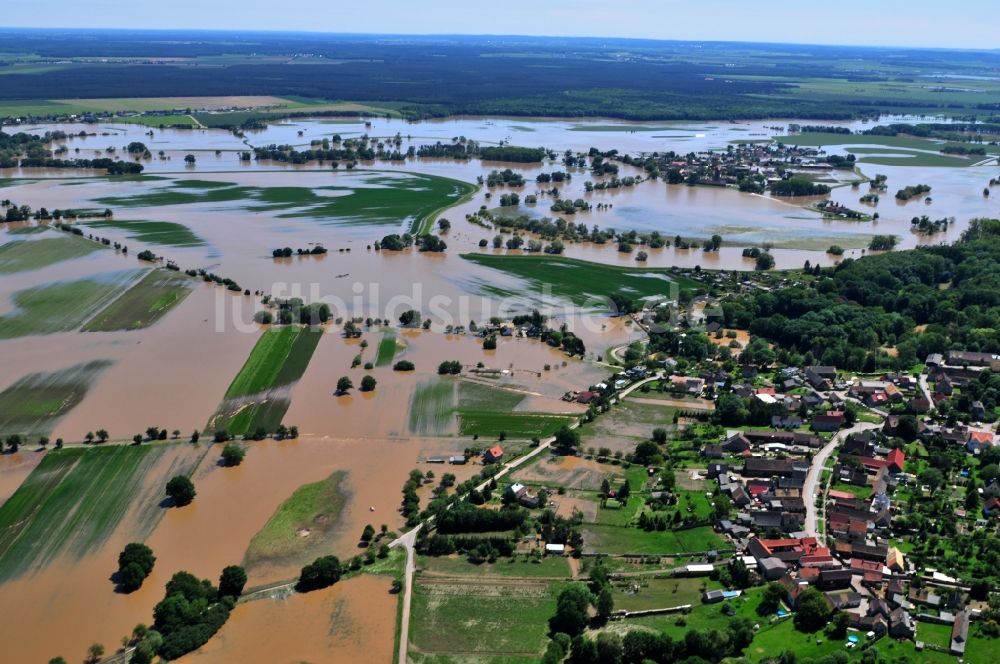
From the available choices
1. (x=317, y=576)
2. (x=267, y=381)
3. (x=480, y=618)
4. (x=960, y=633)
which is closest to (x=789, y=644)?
(x=960, y=633)

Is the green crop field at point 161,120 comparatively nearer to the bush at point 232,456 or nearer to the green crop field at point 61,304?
the green crop field at point 61,304

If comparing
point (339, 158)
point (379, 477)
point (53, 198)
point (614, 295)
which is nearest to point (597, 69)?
point (339, 158)

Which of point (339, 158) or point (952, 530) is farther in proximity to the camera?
point (339, 158)

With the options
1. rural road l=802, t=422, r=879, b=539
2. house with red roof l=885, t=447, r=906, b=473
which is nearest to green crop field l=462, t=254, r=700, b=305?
rural road l=802, t=422, r=879, b=539

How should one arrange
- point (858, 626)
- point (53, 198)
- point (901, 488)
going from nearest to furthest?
1. point (858, 626)
2. point (901, 488)
3. point (53, 198)

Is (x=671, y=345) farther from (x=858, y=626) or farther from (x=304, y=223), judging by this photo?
(x=304, y=223)

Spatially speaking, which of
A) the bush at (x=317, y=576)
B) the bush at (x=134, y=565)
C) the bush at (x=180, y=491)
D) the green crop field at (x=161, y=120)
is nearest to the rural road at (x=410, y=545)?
the bush at (x=317, y=576)

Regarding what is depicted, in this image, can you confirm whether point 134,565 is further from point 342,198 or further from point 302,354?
point 342,198
